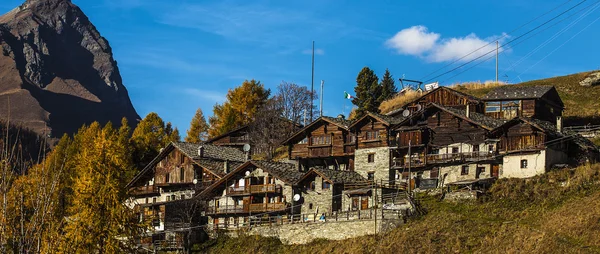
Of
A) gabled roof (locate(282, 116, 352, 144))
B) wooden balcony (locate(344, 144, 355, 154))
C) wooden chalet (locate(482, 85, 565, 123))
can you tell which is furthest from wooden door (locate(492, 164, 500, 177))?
gabled roof (locate(282, 116, 352, 144))

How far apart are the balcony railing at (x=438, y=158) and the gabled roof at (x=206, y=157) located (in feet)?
57.6

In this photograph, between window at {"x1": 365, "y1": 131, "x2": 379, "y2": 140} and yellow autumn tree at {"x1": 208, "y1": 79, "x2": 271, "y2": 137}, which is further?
yellow autumn tree at {"x1": 208, "y1": 79, "x2": 271, "y2": 137}

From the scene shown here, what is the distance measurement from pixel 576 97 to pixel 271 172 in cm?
4707

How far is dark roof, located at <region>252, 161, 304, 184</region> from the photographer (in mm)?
66500

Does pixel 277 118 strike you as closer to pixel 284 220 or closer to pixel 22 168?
pixel 284 220

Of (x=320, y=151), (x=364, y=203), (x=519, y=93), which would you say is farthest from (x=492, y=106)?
(x=364, y=203)

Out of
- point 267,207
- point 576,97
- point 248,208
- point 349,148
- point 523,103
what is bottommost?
point 248,208

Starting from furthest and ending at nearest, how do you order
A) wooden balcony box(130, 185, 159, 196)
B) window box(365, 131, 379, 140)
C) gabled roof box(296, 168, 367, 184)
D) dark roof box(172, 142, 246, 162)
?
wooden balcony box(130, 185, 159, 196) < dark roof box(172, 142, 246, 162) < window box(365, 131, 379, 140) < gabled roof box(296, 168, 367, 184)

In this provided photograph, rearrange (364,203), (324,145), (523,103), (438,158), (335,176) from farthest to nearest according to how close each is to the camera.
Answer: (523,103) < (324,145) < (438,158) < (335,176) < (364,203)

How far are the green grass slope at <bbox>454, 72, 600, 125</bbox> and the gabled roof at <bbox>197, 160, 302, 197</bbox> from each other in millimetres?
33572

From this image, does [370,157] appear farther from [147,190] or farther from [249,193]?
[147,190]

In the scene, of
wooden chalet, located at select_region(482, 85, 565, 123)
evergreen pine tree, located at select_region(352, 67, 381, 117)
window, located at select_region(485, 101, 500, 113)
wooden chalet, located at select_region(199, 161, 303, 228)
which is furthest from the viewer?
evergreen pine tree, located at select_region(352, 67, 381, 117)

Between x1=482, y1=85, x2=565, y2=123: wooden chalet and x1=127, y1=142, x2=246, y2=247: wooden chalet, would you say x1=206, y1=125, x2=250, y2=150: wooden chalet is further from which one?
x1=482, y1=85, x2=565, y2=123: wooden chalet

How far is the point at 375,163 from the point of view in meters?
71.1
